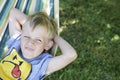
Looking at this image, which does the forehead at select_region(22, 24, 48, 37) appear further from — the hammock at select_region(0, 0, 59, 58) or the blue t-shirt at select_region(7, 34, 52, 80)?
the hammock at select_region(0, 0, 59, 58)

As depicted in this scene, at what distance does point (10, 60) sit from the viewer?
2951 mm

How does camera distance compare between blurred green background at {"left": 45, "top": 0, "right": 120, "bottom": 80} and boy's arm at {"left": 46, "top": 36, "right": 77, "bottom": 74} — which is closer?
boy's arm at {"left": 46, "top": 36, "right": 77, "bottom": 74}

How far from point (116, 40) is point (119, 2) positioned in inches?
46.0

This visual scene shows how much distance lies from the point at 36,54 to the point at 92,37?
2.01 metres

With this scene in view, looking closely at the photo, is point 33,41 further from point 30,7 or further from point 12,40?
point 30,7

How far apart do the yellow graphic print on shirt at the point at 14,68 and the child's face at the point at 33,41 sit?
70 millimetres

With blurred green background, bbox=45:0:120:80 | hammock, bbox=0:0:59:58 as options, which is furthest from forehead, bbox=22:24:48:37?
blurred green background, bbox=45:0:120:80

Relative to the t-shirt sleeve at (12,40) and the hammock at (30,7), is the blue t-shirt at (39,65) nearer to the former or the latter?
the t-shirt sleeve at (12,40)

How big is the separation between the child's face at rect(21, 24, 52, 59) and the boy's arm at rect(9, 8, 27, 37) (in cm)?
20

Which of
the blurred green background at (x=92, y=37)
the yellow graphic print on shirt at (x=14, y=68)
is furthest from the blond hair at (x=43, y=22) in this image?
the blurred green background at (x=92, y=37)

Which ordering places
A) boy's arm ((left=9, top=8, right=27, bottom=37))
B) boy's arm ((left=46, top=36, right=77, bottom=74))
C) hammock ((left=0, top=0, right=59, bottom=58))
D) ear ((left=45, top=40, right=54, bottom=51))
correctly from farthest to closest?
hammock ((left=0, top=0, right=59, bottom=58)), boy's arm ((left=9, top=8, right=27, bottom=37)), ear ((left=45, top=40, right=54, bottom=51)), boy's arm ((left=46, top=36, right=77, bottom=74))

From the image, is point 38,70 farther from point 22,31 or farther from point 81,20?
point 81,20

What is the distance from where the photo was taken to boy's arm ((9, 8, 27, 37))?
10.2ft

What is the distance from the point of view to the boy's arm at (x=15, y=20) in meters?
3.12
